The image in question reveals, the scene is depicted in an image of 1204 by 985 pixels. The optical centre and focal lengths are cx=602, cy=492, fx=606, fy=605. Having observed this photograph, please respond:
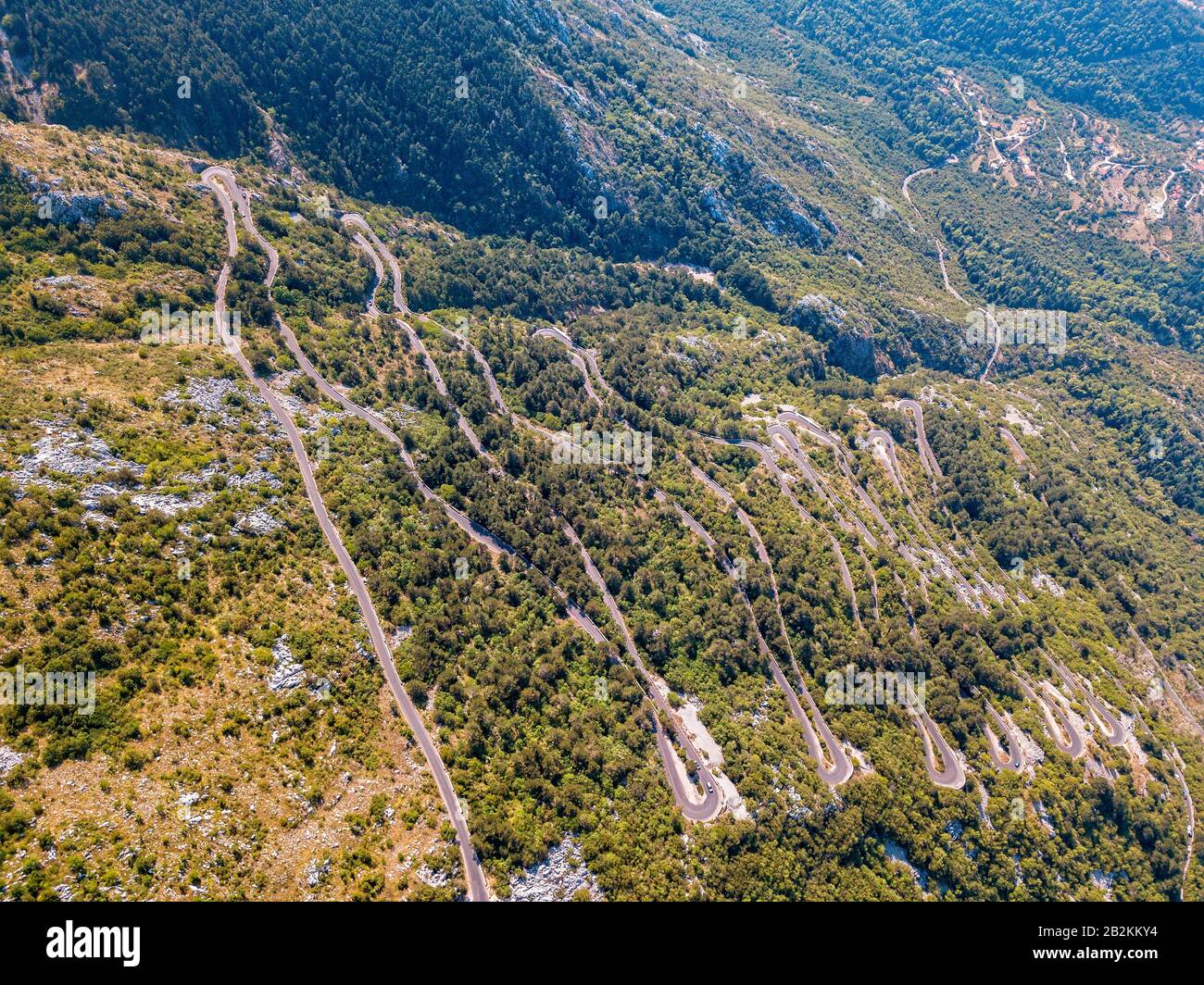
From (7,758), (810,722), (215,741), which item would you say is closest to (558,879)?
(215,741)

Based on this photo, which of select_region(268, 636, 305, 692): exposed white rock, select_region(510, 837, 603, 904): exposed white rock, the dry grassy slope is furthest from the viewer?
select_region(268, 636, 305, 692): exposed white rock

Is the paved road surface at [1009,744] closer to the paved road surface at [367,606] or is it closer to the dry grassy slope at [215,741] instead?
the paved road surface at [367,606]

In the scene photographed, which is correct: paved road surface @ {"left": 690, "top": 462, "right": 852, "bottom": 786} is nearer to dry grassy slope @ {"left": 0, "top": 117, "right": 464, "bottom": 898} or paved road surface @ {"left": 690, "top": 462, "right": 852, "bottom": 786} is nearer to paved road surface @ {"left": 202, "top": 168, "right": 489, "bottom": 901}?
paved road surface @ {"left": 202, "top": 168, "right": 489, "bottom": 901}

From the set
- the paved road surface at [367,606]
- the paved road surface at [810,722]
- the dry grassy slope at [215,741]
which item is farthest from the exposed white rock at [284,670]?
the paved road surface at [810,722]

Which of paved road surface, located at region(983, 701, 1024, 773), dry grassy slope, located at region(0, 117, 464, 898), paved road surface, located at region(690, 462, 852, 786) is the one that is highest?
paved road surface, located at region(983, 701, 1024, 773)

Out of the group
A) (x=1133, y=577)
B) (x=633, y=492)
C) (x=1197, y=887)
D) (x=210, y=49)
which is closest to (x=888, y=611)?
(x=633, y=492)

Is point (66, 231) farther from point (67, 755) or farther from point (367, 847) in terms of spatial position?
point (367, 847)

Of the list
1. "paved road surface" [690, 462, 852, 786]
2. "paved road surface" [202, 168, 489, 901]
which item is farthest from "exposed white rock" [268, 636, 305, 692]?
"paved road surface" [690, 462, 852, 786]

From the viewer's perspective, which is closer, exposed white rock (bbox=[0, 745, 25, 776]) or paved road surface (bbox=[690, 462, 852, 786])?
exposed white rock (bbox=[0, 745, 25, 776])

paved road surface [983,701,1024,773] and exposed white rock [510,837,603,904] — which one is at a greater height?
paved road surface [983,701,1024,773]

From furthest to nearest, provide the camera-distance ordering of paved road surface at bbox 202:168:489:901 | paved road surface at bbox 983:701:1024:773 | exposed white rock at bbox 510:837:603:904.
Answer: paved road surface at bbox 983:701:1024:773 < paved road surface at bbox 202:168:489:901 < exposed white rock at bbox 510:837:603:904

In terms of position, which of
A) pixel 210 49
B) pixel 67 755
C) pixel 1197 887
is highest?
pixel 210 49
